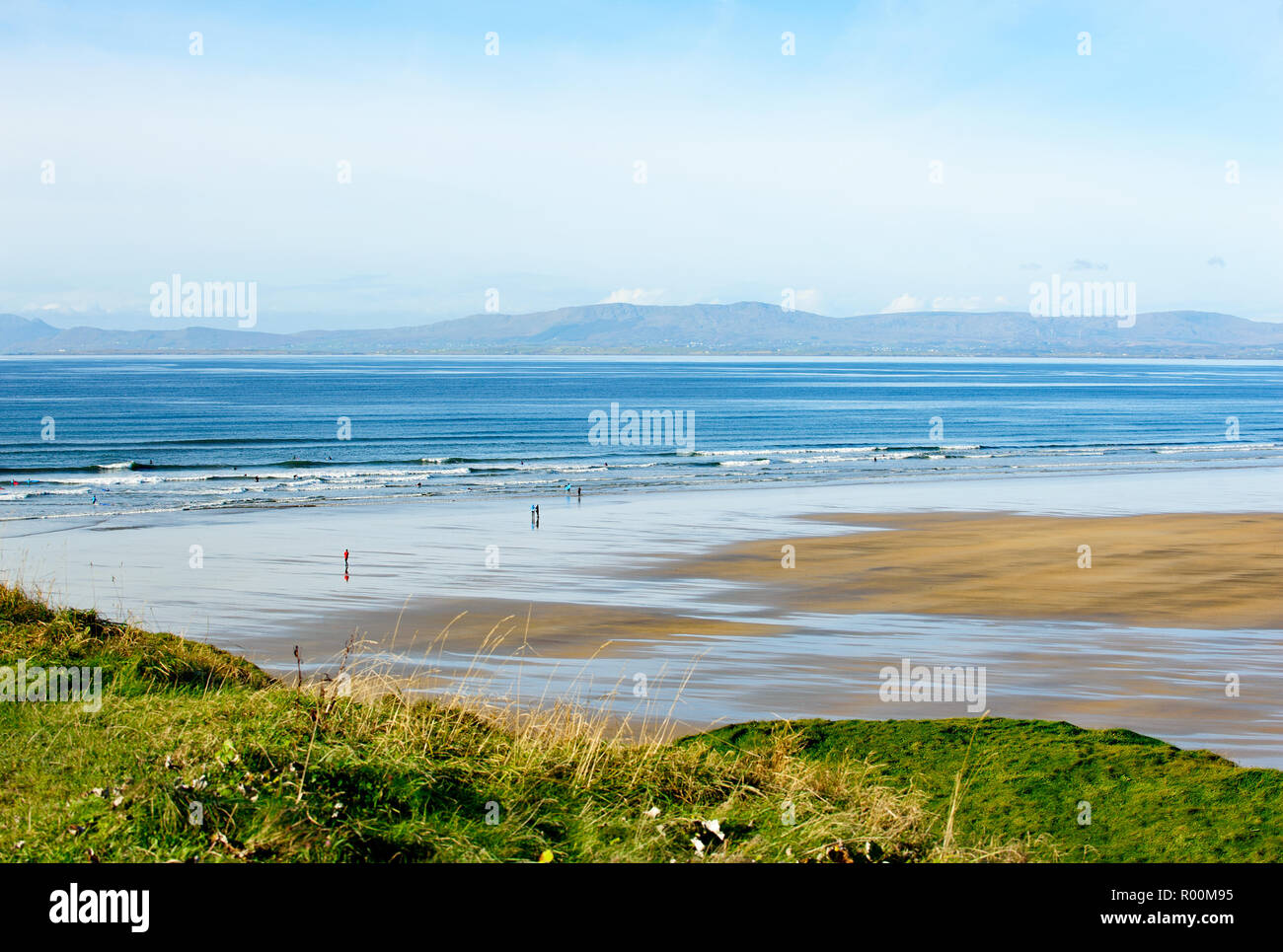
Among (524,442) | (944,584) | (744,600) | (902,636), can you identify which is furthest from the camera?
(524,442)

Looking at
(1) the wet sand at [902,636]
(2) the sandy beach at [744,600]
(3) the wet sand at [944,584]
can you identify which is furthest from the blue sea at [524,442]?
(1) the wet sand at [902,636]

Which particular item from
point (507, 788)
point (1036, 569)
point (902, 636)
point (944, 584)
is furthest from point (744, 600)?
point (507, 788)

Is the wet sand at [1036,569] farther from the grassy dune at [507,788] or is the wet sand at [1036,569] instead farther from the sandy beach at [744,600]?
the grassy dune at [507,788]

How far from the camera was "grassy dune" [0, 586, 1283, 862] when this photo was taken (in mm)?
6293

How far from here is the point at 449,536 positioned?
3209 centimetres

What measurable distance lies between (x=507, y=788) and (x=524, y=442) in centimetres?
6263

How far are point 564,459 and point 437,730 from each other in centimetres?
5087

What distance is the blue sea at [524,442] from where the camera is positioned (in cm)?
4725

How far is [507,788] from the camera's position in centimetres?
737

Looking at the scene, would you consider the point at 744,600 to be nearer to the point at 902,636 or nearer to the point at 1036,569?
the point at 902,636

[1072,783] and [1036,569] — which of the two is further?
[1036,569]

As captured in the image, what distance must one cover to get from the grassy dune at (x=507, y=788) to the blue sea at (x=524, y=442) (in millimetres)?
32184
